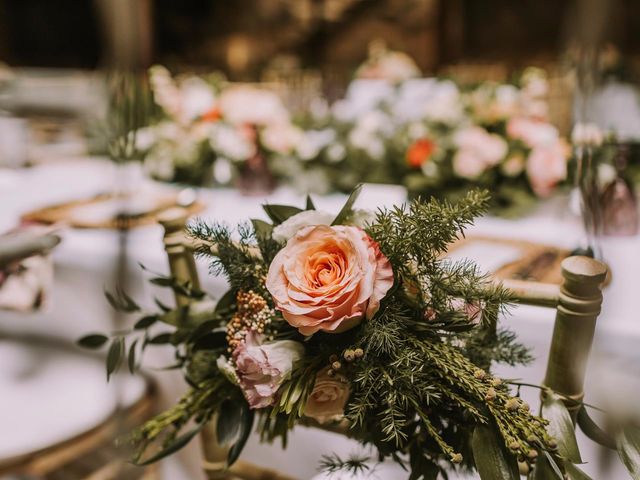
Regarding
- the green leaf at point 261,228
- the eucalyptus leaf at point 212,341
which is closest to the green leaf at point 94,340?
the eucalyptus leaf at point 212,341

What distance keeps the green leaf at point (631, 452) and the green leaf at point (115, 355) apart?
0.56 m

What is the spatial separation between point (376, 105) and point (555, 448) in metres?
1.71

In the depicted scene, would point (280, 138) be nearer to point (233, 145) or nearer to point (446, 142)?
point (233, 145)

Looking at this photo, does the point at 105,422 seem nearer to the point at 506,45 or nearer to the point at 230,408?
the point at 230,408

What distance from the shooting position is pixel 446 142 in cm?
176

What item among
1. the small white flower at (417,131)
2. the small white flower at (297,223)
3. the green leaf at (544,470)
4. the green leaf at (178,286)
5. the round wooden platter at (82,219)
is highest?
the small white flower at (417,131)

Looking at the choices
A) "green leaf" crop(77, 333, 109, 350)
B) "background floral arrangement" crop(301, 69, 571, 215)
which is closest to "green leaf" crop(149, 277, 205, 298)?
"green leaf" crop(77, 333, 109, 350)

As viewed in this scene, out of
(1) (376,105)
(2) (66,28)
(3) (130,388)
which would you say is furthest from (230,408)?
(2) (66,28)

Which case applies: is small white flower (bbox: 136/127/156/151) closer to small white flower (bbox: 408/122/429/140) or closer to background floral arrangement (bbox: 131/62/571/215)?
background floral arrangement (bbox: 131/62/571/215)

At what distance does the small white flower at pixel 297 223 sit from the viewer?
660 mm

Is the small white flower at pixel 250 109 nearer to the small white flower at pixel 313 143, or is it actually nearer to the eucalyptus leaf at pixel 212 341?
the small white flower at pixel 313 143

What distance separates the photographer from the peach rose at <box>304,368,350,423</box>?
643 mm

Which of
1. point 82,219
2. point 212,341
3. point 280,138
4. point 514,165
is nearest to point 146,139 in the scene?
point 280,138

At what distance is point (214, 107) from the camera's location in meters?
2.00
